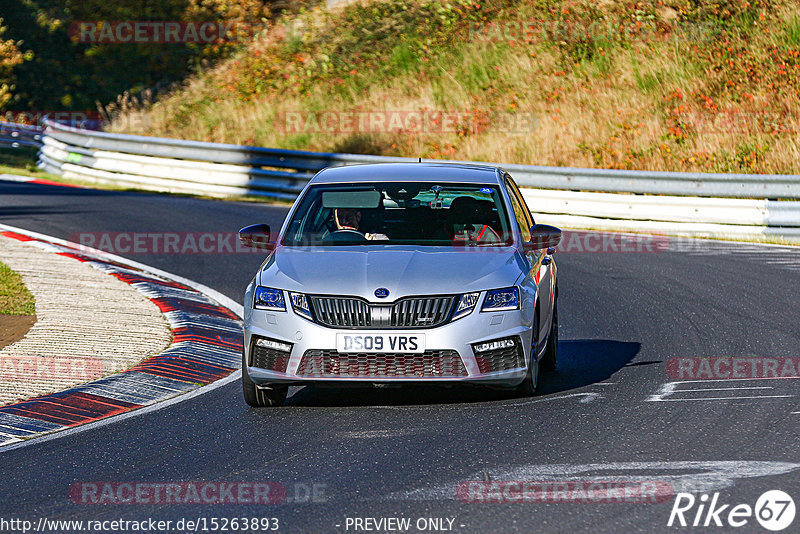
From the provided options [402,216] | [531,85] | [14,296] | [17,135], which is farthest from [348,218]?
[17,135]

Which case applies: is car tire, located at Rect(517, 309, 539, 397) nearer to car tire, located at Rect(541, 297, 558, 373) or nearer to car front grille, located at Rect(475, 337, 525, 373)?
car front grille, located at Rect(475, 337, 525, 373)

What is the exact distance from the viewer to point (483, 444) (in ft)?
23.0

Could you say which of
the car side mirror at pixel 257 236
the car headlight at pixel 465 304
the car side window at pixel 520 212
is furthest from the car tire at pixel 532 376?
the car side mirror at pixel 257 236

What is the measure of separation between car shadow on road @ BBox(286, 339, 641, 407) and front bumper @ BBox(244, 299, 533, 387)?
0.75 feet

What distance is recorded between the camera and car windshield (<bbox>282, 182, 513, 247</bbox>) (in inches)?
349

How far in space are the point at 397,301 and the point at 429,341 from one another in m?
0.32

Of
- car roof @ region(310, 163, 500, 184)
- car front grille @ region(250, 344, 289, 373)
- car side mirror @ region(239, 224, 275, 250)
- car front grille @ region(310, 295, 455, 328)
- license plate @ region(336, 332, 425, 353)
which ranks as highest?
car roof @ region(310, 163, 500, 184)

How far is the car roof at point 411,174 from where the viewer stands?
30.6ft

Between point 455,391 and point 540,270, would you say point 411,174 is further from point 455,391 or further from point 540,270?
point 455,391

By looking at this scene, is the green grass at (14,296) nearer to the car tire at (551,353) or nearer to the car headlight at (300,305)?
the car headlight at (300,305)

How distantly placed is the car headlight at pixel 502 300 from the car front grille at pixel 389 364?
42cm

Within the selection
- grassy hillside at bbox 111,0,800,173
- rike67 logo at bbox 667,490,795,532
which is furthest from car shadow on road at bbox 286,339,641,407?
grassy hillside at bbox 111,0,800,173

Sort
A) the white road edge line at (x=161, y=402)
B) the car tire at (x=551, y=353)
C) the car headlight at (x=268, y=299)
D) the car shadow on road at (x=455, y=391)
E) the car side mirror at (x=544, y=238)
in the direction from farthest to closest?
the car tire at (x=551, y=353) → the car side mirror at (x=544, y=238) → the car shadow on road at (x=455, y=391) → the car headlight at (x=268, y=299) → the white road edge line at (x=161, y=402)

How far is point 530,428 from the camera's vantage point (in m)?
7.42
